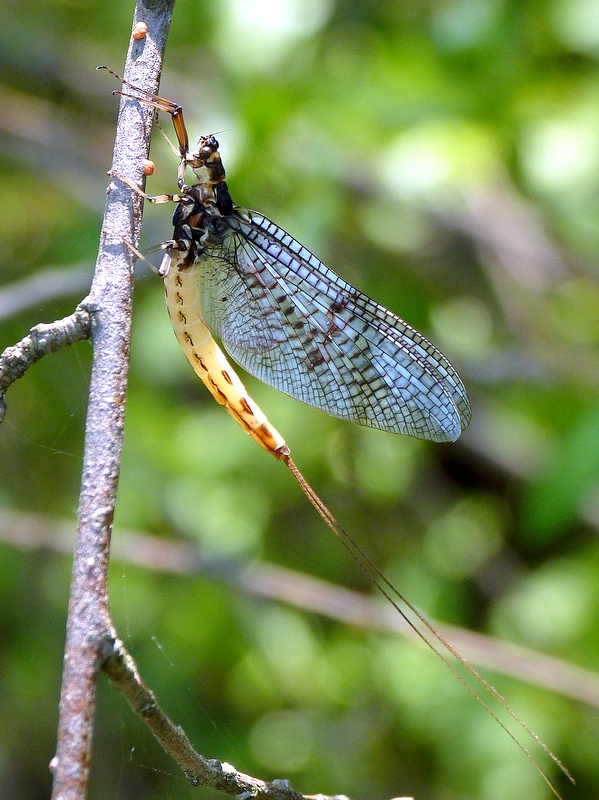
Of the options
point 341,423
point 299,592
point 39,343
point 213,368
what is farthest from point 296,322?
point 341,423

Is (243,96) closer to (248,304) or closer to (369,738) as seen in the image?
(248,304)

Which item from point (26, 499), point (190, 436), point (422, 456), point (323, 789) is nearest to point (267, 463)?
point (190, 436)

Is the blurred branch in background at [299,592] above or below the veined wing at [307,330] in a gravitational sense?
below

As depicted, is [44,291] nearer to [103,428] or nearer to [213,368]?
[213,368]

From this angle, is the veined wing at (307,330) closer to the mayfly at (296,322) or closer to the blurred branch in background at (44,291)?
the mayfly at (296,322)

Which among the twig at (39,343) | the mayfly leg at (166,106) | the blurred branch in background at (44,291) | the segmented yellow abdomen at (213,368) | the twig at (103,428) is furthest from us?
the blurred branch in background at (44,291)

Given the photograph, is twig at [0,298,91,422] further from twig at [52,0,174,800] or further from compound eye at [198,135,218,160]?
compound eye at [198,135,218,160]

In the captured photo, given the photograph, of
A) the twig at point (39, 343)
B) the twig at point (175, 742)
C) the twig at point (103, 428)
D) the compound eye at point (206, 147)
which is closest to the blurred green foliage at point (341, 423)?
the compound eye at point (206, 147)
